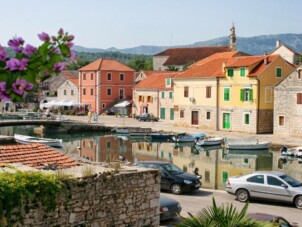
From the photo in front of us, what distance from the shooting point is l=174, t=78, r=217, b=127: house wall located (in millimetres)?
56062

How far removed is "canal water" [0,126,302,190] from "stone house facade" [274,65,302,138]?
6.92 m

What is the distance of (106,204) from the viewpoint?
1211 cm

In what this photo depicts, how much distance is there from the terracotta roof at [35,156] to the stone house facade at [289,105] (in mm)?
37113

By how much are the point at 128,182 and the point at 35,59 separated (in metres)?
9.45

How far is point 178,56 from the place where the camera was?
362 ft

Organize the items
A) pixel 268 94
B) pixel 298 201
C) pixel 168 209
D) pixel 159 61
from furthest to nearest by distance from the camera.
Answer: pixel 159 61, pixel 268 94, pixel 298 201, pixel 168 209

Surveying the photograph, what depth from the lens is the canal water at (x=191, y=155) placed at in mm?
34625

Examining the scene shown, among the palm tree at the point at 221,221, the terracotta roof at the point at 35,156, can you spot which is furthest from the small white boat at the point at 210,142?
the palm tree at the point at 221,221

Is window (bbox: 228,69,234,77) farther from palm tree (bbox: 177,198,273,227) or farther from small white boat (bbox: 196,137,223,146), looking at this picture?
palm tree (bbox: 177,198,273,227)

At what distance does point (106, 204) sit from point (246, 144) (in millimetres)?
33729

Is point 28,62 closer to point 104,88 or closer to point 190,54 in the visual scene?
point 104,88

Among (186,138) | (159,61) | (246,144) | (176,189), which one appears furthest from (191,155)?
(159,61)

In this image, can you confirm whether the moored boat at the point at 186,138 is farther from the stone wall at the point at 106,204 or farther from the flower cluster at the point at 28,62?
the flower cluster at the point at 28,62

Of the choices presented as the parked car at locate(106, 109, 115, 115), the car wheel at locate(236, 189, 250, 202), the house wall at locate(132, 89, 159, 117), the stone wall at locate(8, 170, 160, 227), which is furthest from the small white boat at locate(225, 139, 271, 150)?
the parked car at locate(106, 109, 115, 115)
